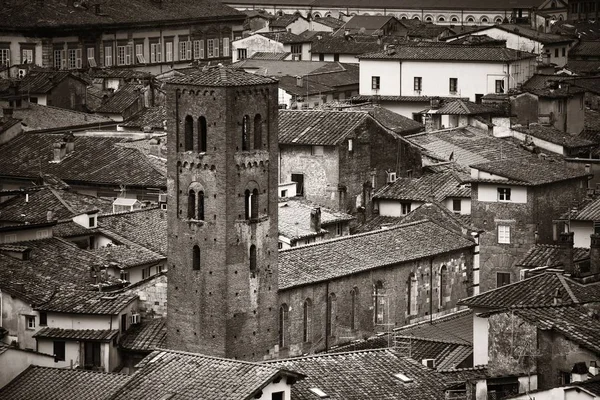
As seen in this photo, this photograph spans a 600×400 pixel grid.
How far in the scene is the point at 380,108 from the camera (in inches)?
4198

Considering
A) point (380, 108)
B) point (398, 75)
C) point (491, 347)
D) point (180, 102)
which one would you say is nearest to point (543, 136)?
point (380, 108)

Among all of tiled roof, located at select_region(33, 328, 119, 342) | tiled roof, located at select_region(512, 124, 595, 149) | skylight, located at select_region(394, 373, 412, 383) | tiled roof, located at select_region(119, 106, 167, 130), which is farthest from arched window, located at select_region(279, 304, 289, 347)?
tiled roof, located at select_region(119, 106, 167, 130)

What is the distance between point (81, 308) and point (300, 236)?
14.9 meters

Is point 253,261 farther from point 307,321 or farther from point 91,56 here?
point 91,56

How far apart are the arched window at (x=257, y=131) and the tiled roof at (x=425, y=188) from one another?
18.9 m

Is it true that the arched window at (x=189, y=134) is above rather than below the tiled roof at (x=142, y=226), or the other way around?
above

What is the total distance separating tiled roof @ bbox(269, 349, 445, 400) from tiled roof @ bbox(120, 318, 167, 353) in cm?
Answer: 740

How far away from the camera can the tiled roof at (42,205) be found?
79.9 meters

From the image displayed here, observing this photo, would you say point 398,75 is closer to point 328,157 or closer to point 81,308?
point 328,157

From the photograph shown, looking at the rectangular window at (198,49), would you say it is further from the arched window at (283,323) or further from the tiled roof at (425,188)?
the arched window at (283,323)

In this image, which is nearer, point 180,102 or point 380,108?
point 180,102

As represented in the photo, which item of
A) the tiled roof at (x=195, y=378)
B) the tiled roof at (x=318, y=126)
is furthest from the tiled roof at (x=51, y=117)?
the tiled roof at (x=195, y=378)

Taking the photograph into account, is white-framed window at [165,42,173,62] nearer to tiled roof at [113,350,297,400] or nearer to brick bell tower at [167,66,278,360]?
brick bell tower at [167,66,278,360]

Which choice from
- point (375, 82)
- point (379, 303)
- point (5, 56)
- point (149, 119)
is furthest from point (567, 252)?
point (5, 56)
